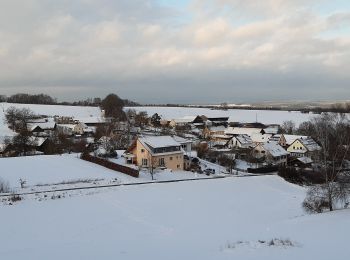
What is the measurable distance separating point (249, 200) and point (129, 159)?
21270mm

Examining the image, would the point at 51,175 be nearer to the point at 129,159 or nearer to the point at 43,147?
the point at 129,159

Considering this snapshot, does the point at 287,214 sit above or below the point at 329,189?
below

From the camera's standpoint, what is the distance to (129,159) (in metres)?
48.0

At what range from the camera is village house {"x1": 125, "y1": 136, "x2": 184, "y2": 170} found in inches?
1822

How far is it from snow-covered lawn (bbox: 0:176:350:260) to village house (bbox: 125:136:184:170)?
481 inches

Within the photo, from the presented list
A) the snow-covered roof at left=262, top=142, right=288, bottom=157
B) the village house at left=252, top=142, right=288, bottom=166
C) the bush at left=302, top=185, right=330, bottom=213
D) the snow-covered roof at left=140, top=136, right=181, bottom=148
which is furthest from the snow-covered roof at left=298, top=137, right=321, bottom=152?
the bush at left=302, top=185, right=330, bottom=213

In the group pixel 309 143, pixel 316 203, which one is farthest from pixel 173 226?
pixel 309 143

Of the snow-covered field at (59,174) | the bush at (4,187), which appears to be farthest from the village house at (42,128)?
the bush at (4,187)

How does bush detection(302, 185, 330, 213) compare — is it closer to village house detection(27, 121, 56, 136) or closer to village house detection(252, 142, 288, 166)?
village house detection(252, 142, 288, 166)

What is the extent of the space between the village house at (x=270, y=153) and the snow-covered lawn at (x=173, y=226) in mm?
28455

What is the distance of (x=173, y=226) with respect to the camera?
64.7 feet

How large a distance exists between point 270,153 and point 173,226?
152 feet

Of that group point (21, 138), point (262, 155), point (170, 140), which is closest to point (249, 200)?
point (170, 140)

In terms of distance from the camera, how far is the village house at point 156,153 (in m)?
46.3
